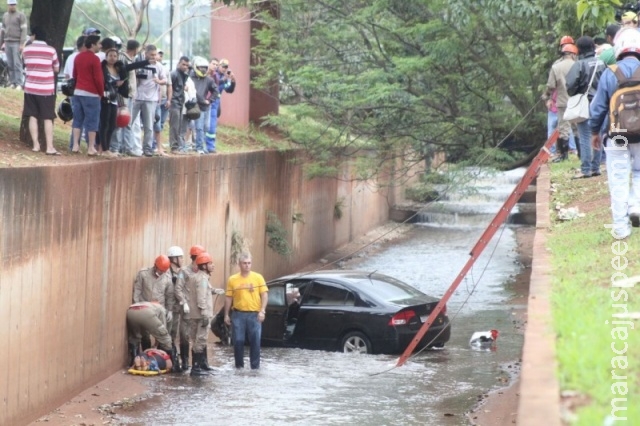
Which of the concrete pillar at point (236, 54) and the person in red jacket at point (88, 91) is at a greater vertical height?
the concrete pillar at point (236, 54)

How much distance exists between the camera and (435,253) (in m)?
38.2

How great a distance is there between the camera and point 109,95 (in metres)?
18.7

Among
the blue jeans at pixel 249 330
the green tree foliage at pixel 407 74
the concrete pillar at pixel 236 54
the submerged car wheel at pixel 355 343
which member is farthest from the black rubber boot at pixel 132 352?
the concrete pillar at pixel 236 54

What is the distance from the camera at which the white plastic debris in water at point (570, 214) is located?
14846 millimetres

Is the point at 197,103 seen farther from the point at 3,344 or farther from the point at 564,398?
the point at 564,398

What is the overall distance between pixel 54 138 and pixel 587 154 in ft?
28.2

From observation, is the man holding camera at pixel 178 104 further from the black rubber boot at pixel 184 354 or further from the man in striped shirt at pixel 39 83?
the black rubber boot at pixel 184 354

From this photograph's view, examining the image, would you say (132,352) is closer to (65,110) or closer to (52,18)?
(65,110)

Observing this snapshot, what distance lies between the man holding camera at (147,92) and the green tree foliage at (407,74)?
7873 millimetres

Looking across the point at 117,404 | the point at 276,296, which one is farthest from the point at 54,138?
the point at 117,404

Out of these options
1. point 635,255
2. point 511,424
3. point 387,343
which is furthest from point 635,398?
point 387,343

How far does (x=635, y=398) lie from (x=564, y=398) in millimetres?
395

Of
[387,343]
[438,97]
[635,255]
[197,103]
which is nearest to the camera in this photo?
[635,255]

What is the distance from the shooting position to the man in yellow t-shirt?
18531 millimetres
